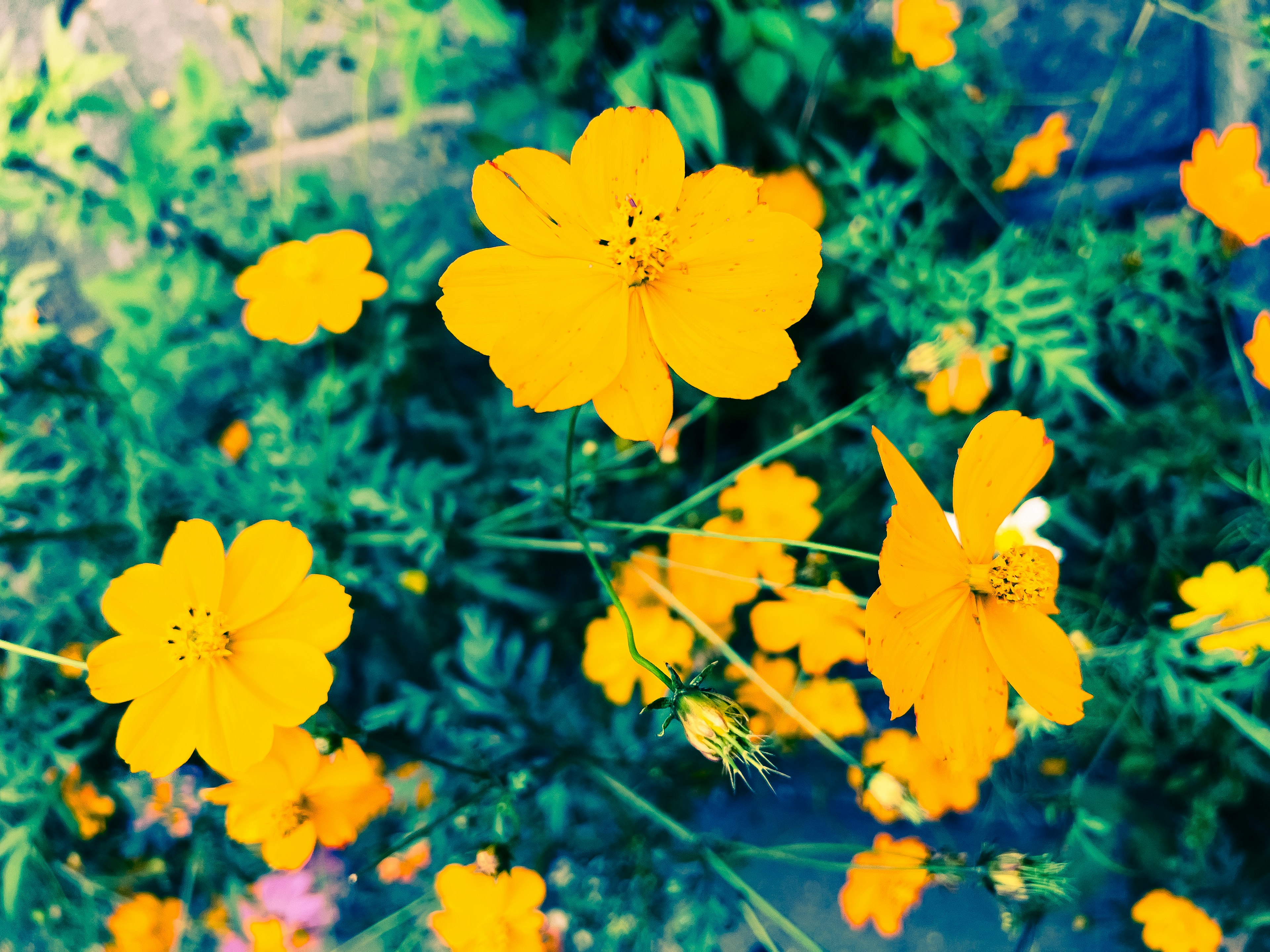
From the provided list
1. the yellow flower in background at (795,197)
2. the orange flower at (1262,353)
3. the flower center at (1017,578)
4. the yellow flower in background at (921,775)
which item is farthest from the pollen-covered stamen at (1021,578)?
the yellow flower in background at (795,197)

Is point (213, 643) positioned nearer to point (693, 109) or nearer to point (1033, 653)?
point (1033, 653)

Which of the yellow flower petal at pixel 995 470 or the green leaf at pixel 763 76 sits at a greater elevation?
the green leaf at pixel 763 76

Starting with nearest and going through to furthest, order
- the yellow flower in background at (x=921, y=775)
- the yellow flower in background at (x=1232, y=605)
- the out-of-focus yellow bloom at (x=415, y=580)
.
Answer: the yellow flower in background at (x=1232, y=605) → the out-of-focus yellow bloom at (x=415, y=580) → the yellow flower in background at (x=921, y=775)

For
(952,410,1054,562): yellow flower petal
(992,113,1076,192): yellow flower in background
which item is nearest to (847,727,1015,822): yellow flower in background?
(952,410,1054,562): yellow flower petal

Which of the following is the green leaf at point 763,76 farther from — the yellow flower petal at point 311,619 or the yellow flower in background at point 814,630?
the yellow flower petal at point 311,619

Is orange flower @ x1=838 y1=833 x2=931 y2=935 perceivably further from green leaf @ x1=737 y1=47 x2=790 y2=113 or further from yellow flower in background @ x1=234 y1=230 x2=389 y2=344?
green leaf @ x1=737 y1=47 x2=790 y2=113

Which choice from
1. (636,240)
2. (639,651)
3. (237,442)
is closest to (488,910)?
(639,651)
